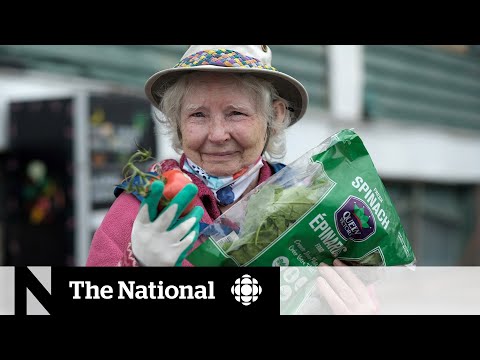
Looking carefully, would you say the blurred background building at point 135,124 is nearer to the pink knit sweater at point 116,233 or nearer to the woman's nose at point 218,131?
the woman's nose at point 218,131

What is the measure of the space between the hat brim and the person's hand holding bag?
1.57 feet

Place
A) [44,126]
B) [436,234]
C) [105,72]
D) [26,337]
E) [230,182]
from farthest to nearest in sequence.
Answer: [436,234] < [105,72] < [44,126] < [230,182] < [26,337]

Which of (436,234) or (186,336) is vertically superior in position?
(436,234)

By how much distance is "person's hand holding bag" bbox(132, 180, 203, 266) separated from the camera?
1600 millimetres

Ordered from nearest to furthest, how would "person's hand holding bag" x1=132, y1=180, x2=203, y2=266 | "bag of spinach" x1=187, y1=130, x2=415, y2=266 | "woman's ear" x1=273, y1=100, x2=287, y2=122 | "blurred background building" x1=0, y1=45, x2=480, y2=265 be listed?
"person's hand holding bag" x1=132, y1=180, x2=203, y2=266
"bag of spinach" x1=187, y1=130, x2=415, y2=266
"woman's ear" x1=273, y1=100, x2=287, y2=122
"blurred background building" x1=0, y1=45, x2=480, y2=265

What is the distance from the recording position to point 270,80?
216 centimetres

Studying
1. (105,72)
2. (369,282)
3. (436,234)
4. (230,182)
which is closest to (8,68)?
(105,72)

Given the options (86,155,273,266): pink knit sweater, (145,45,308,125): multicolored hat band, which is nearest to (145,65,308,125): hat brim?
(145,45,308,125): multicolored hat band

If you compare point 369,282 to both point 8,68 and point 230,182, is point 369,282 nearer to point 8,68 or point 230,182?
point 230,182

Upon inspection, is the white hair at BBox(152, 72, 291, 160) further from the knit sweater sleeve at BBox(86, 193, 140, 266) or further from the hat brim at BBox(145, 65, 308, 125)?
the knit sweater sleeve at BBox(86, 193, 140, 266)

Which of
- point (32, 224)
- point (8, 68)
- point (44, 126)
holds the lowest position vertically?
point (32, 224)

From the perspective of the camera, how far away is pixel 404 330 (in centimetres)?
161

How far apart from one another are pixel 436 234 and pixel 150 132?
19.2 feet

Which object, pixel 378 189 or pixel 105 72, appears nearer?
pixel 378 189
